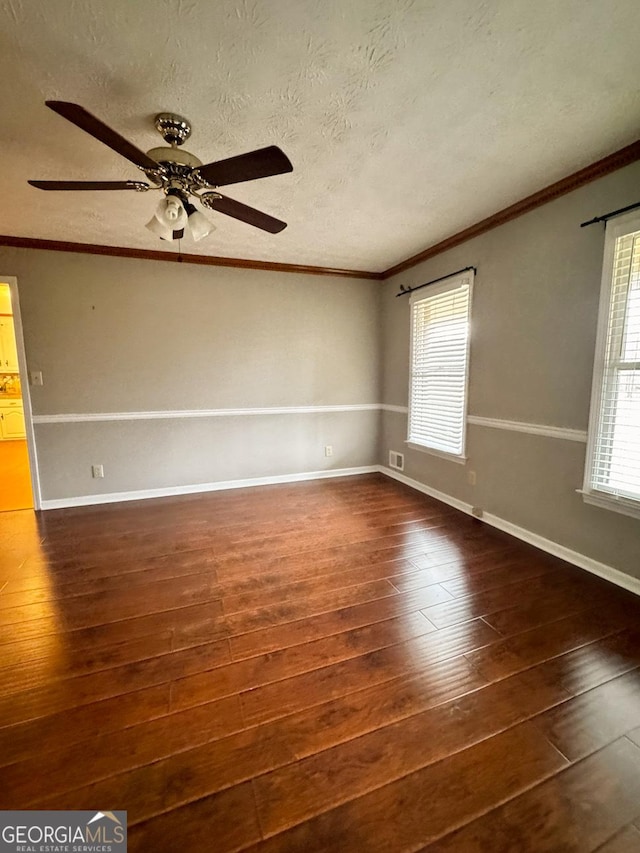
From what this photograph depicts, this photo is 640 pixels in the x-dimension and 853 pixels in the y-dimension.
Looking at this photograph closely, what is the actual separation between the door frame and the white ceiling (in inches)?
39.9

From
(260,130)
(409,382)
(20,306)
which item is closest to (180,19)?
(260,130)

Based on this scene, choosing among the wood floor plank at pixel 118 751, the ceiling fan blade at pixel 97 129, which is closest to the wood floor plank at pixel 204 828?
the wood floor plank at pixel 118 751

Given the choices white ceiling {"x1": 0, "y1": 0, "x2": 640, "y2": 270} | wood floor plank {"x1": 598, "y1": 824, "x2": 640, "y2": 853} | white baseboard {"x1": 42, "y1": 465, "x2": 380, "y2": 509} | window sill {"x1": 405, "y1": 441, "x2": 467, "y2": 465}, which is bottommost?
wood floor plank {"x1": 598, "y1": 824, "x2": 640, "y2": 853}

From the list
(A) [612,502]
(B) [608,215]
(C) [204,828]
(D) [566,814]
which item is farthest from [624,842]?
(B) [608,215]

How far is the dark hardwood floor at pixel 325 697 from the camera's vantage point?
102 cm

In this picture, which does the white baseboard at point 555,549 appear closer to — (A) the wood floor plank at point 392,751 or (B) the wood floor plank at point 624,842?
(A) the wood floor plank at point 392,751

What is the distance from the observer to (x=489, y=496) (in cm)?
299

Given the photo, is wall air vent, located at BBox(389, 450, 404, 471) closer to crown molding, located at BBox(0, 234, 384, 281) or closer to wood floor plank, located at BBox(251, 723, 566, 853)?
Result: crown molding, located at BBox(0, 234, 384, 281)

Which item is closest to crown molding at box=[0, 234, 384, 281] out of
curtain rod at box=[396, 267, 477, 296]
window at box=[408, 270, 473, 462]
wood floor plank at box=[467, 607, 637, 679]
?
curtain rod at box=[396, 267, 477, 296]

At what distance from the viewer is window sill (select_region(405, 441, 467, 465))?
10.7 ft

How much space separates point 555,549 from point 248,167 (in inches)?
115

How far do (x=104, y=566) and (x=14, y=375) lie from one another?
6060 millimetres

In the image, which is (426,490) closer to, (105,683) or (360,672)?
(360,672)

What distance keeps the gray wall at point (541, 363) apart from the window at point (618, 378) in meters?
0.07
